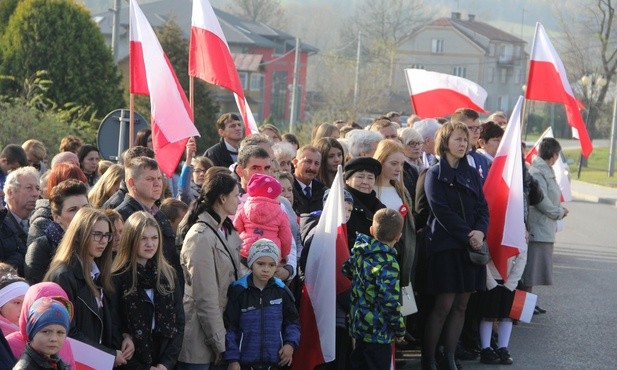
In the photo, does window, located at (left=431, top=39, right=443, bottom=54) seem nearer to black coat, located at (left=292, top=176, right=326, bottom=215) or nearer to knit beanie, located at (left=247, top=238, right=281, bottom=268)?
black coat, located at (left=292, top=176, right=326, bottom=215)

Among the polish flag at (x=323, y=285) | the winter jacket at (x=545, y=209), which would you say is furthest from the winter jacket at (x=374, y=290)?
the winter jacket at (x=545, y=209)

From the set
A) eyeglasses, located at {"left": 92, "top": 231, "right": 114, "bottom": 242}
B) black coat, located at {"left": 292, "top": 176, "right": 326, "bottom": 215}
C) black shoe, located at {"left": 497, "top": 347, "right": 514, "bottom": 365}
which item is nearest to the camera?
eyeglasses, located at {"left": 92, "top": 231, "right": 114, "bottom": 242}

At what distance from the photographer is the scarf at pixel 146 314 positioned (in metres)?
6.20

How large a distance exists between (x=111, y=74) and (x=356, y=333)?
17.1 m

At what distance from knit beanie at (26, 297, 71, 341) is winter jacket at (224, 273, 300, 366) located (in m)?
1.93

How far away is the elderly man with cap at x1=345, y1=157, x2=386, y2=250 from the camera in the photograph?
814 centimetres

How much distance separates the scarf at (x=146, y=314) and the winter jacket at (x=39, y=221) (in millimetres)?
663

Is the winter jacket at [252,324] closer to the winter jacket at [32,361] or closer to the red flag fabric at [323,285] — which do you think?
the red flag fabric at [323,285]

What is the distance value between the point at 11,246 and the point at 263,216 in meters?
1.65

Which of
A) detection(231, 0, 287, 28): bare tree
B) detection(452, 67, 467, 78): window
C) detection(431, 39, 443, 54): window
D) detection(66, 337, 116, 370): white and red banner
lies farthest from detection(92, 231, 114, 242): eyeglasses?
detection(431, 39, 443, 54): window

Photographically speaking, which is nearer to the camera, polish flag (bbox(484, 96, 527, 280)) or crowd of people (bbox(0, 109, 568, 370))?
crowd of people (bbox(0, 109, 568, 370))

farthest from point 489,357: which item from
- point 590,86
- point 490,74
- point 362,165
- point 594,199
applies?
point 490,74

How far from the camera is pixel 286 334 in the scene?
6.89 meters

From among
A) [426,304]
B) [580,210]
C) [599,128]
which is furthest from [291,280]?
[599,128]
